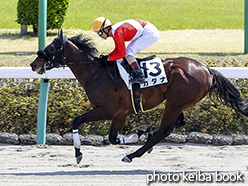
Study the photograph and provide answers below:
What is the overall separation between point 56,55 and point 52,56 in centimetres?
4

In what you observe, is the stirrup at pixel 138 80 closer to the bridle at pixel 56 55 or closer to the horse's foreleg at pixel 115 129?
the horse's foreleg at pixel 115 129

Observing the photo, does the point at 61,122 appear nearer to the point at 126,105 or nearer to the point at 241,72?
the point at 126,105

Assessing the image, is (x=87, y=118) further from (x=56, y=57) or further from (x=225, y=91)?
(x=225, y=91)

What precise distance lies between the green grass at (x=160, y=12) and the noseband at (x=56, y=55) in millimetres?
10082

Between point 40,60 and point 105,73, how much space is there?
0.71 m

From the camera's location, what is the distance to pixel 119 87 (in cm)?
508

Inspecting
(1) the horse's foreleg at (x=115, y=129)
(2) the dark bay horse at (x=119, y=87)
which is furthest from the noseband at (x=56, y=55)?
(1) the horse's foreleg at (x=115, y=129)

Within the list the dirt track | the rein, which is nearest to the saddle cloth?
the rein

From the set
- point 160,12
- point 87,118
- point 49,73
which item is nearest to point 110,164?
point 87,118

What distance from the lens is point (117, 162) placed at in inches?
208

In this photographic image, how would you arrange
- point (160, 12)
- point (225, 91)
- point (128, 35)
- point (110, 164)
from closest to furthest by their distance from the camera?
1. point (128, 35)
2. point (110, 164)
3. point (225, 91)
4. point (160, 12)

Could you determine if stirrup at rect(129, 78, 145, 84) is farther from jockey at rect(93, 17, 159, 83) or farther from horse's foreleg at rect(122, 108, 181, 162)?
horse's foreleg at rect(122, 108, 181, 162)

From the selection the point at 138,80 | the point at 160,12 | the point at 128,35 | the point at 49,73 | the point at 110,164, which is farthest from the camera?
the point at 160,12

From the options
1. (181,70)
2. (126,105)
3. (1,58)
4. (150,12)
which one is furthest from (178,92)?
(150,12)
